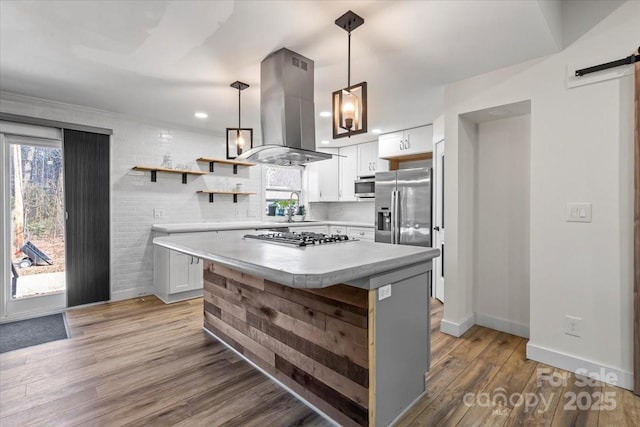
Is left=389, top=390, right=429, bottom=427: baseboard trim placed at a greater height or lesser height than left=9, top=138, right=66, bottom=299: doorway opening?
lesser

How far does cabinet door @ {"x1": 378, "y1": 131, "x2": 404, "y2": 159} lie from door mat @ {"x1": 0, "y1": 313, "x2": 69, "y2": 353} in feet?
14.3

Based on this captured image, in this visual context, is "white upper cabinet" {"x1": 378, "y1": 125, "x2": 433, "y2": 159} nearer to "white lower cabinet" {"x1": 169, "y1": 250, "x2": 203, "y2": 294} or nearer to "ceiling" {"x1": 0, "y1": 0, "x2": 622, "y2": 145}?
"ceiling" {"x1": 0, "y1": 0, "x2": 622, "y2": 145}

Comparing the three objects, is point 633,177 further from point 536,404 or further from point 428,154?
point 428,154

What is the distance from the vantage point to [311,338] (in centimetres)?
185

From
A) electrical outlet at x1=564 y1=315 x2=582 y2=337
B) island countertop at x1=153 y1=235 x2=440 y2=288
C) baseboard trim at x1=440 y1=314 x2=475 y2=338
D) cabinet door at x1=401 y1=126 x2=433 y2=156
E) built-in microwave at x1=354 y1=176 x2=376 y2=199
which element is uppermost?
cabinet door at x1=401 y1=126 x2=433 y2=156

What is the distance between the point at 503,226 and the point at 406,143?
2.00 metres

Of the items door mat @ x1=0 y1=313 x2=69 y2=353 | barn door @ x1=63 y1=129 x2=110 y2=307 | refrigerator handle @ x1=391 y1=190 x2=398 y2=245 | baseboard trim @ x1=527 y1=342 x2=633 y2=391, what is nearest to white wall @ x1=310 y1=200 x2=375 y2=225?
refrigerator handle @ x1=391 y1=190 x2=398 y2=245

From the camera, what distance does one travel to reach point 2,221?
3268mm

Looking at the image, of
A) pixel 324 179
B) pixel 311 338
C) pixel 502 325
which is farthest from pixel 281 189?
pixel 311 338

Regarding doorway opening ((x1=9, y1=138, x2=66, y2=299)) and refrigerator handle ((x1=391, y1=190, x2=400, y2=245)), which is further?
refrigerator handle ((x1=391, y1=190, x2=400, y2=245))

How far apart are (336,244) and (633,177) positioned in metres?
1.91

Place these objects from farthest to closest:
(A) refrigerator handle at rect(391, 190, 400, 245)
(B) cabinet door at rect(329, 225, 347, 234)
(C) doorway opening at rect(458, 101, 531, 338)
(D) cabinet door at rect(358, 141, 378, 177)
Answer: (B) cabinet door at rect(329, 225, 347, 234) → (D) cabinet door at rect(358, 141, 378, 177) → (A) refrigerator handle at rect(391, 190, 400, 245) → (C) doorway opening at rect(458, 101, 531, 338)

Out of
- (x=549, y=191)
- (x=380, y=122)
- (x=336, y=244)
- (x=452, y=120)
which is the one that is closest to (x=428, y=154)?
(x=380, y=122)

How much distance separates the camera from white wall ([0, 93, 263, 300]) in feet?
12.4
